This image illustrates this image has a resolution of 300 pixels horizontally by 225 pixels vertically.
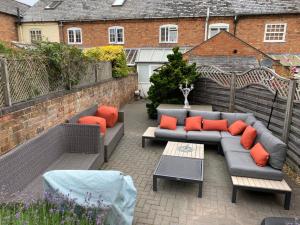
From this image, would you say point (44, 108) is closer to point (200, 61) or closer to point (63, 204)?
point (63, 204)

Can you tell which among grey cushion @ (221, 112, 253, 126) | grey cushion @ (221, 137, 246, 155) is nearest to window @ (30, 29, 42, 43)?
grey cushion @ (221, 112, 253, 126)

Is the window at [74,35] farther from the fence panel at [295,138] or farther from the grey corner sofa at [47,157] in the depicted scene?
the fence panel at [295,138]

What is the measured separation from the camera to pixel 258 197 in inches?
175

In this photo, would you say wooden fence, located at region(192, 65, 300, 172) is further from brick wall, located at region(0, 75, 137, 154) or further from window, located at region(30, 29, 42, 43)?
window, located at region(30, 29, 42, 43)

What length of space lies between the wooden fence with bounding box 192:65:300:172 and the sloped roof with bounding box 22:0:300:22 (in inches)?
333

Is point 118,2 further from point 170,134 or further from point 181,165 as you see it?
point 181,165

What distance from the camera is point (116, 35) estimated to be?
62.7 feet

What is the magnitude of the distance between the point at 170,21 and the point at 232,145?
14.5m

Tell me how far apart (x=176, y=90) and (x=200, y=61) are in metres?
3.77

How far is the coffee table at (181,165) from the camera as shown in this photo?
174 inches

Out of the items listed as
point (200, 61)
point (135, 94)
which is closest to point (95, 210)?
point (200, 61)

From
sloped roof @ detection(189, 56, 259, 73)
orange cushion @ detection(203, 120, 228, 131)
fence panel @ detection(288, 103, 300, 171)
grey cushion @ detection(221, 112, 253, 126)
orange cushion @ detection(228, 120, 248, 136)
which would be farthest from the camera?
sloped roof @ detection(189, 56, 259, 73)

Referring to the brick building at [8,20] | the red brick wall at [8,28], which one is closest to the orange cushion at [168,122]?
the red brick wall at [8,28]

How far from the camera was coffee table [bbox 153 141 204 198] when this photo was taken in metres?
4.43
